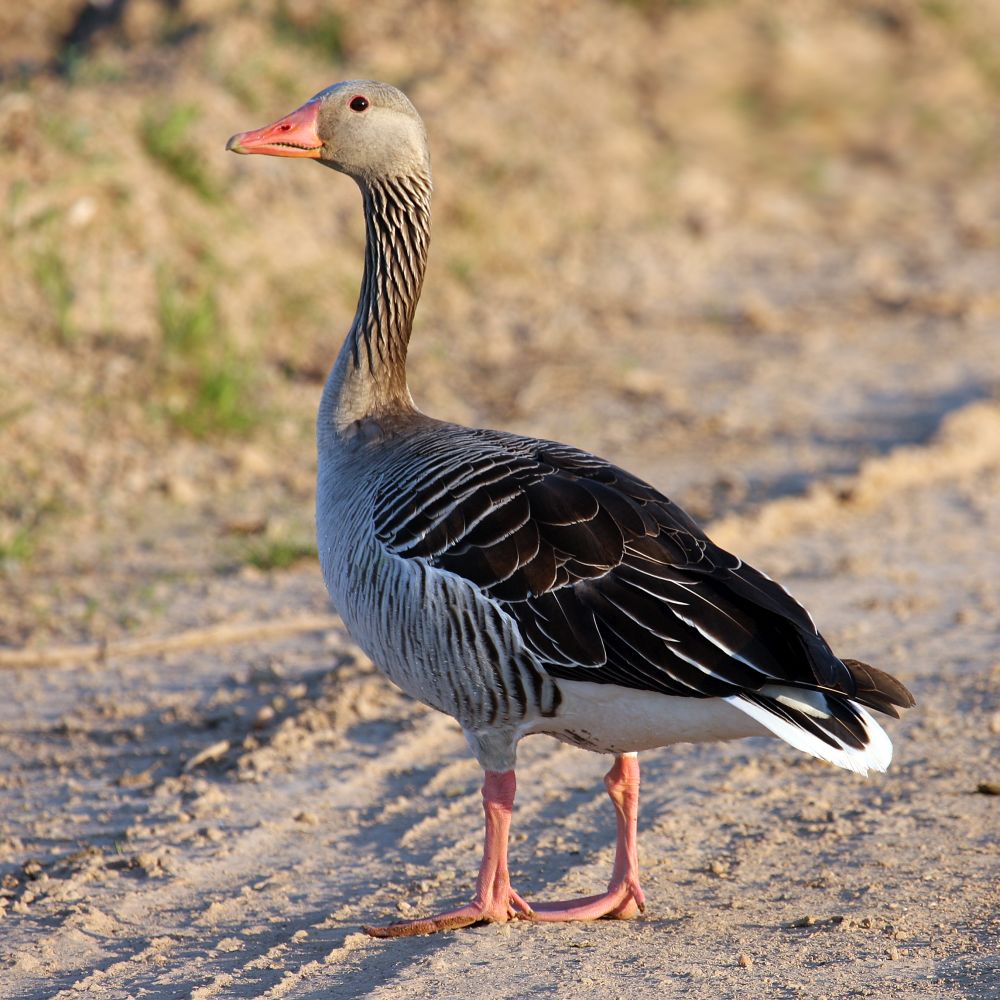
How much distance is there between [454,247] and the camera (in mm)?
12406

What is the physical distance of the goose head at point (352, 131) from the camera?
5.47 m

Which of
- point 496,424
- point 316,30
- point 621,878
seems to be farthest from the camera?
point 316,30

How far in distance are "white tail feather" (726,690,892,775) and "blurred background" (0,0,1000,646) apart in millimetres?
3900

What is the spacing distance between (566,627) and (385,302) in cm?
190

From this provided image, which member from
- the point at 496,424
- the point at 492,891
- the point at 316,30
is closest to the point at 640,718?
the point at 492,891

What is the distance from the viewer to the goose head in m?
5.47

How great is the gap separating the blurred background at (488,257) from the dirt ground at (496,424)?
0.14 feet

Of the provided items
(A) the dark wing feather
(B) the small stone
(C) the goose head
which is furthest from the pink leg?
(C) the goose head

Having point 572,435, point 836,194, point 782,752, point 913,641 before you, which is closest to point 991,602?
point 913,641

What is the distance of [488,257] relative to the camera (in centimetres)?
1259

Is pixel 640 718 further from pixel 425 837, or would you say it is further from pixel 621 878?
pixel 425 837

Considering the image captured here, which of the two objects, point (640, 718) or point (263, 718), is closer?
point (640, 718)

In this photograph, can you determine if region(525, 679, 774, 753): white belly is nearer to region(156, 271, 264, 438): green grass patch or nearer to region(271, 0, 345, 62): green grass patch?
region(156, 271, 264, 438): green grass patch

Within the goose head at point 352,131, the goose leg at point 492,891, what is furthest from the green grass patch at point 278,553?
the goose leg at point 492,891
